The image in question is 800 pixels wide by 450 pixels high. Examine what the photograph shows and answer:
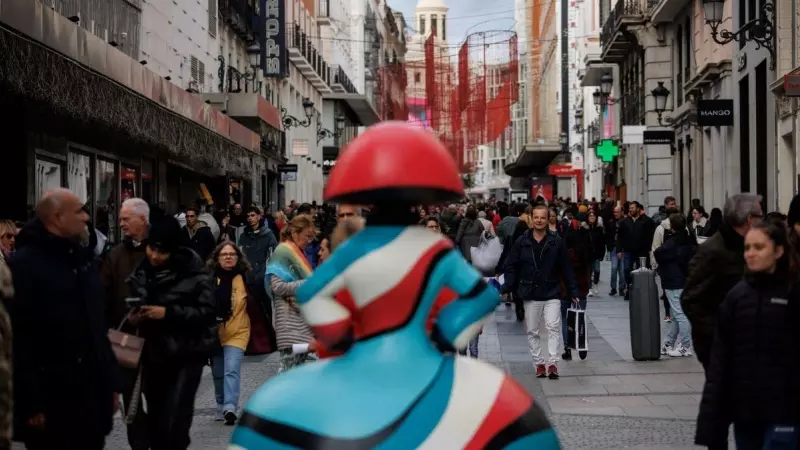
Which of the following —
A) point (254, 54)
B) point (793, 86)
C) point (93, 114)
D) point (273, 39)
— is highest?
point (273, 39)

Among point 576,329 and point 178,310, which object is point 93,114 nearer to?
point 576,329

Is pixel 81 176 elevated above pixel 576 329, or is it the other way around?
pixel 81 176

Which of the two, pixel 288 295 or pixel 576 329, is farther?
pixel 576 329

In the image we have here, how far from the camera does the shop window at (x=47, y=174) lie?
66.5 ft

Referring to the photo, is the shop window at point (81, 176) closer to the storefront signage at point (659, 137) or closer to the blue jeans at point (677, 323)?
the blue jeans at point (677, 323)

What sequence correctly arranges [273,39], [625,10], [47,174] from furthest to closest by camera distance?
[273,39]
[625,10]
[47,174]

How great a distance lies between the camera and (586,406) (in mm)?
12039

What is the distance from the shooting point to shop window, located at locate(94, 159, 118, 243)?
953 inches

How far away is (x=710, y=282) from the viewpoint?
843 cm

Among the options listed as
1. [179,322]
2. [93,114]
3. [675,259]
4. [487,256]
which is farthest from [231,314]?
[93,114]

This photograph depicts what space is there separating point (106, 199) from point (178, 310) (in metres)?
18.2

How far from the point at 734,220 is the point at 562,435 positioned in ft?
8.37

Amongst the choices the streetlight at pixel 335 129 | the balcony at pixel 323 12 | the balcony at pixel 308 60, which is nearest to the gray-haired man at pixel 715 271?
the balcony at pixel 308 60

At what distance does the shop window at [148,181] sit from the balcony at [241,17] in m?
11.7
